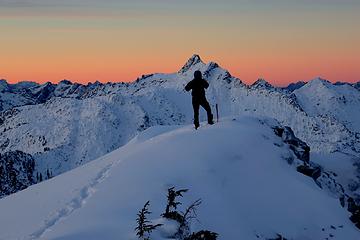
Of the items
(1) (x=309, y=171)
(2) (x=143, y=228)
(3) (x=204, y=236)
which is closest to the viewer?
(2) (x=143, y=228)

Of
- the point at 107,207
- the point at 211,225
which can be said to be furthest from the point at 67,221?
the point at 211,225

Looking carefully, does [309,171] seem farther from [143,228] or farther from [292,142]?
[143,228]

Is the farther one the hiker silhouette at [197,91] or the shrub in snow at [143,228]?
the hiker silhouette at [197,91]

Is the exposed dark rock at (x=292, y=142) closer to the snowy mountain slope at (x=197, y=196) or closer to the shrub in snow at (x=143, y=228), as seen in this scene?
the snowy mountain slope at (x=197, y=196)

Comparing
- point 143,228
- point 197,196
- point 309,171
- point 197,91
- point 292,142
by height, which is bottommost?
point 309,171

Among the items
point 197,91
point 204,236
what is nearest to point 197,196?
point 204,236

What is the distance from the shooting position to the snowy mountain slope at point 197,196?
17.5 m

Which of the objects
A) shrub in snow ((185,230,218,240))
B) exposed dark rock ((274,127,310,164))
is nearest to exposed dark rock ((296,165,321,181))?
exposed dark rock ((274,127,310,164))

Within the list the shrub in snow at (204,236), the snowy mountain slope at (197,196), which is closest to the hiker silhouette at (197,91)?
the snowy mountain slope at (197,196)

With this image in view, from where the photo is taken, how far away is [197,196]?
19719mm

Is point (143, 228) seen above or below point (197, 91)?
below

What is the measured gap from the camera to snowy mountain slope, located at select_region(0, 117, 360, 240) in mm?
17453

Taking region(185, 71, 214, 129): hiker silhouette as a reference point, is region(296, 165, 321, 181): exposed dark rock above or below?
below

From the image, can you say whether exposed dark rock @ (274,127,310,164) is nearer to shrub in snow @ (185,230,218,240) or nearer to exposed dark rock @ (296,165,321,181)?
exposed dark rock @ (296,165,321,181)
